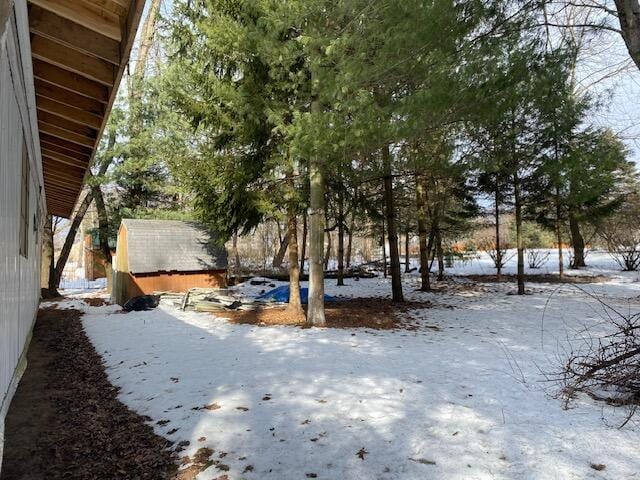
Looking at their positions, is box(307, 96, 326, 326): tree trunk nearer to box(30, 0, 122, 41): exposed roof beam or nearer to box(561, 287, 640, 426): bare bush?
box(561, 287, 640, 426): bare bush

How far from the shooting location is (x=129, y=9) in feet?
9.06

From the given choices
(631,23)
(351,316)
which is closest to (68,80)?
(631,23)

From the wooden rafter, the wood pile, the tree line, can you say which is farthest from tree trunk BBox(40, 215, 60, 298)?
the wooden rafter

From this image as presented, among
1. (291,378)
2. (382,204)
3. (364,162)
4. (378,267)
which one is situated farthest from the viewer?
(378,267)

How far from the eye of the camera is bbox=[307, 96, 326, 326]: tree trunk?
8992 millimetres

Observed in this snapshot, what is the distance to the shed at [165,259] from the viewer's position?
15.1 m

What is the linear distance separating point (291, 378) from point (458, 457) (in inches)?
97.3

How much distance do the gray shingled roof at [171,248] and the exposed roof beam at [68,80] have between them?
11768 millimetres

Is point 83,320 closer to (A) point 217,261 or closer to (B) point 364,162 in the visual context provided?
(A) point 217,261

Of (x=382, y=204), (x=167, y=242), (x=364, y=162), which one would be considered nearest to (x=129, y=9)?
(x=364, y=162)

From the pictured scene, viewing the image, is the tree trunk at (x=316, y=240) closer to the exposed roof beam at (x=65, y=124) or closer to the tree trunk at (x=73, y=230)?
the exposed roof beam at (x=65, y=124)

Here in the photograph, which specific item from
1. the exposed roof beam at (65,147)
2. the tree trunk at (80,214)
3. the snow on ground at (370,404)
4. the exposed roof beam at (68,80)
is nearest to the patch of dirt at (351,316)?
the snow on ground at (370,404)

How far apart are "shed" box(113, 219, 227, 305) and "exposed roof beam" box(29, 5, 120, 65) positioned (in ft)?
38.5

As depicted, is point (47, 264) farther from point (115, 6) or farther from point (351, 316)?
point (115, 6)
